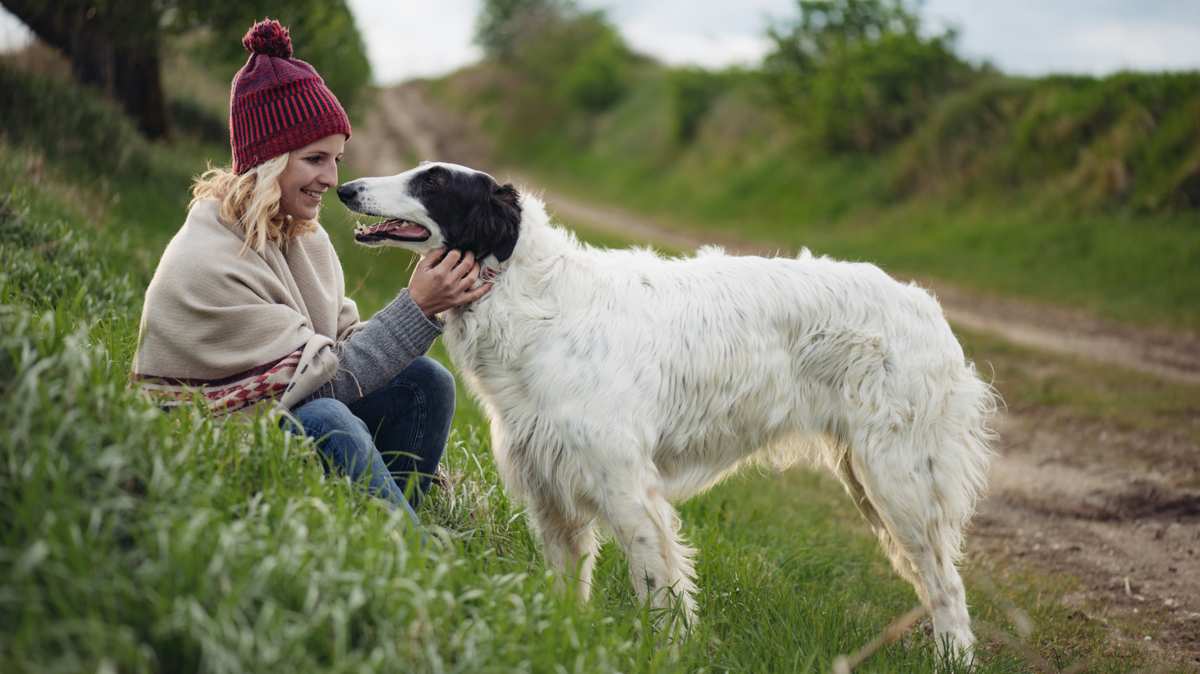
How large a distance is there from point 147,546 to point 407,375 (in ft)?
5.52

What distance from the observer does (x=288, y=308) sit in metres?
3.45

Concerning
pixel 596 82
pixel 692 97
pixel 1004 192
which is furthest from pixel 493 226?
pixel 596 82

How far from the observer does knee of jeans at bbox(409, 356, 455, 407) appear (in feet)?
12.9

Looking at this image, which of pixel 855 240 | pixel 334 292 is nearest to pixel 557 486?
pixel 334 292

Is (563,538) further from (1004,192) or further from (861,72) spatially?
(861,72)

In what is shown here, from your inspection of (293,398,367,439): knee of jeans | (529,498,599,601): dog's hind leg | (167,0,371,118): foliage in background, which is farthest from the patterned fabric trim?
(167,0,371,118): foliage in background

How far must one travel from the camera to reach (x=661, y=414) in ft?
12.4

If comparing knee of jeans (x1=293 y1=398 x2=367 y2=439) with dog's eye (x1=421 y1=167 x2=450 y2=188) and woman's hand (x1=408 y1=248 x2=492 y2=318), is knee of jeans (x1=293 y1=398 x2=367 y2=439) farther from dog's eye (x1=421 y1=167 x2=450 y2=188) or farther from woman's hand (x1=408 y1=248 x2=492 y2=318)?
dog's eye (x1=421 y1=167 x2=450 y2=188)

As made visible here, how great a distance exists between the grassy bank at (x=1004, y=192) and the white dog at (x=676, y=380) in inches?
288

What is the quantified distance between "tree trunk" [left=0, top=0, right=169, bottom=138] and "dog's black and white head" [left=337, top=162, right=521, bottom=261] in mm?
6037

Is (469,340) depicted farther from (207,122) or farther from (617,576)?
(207,122)

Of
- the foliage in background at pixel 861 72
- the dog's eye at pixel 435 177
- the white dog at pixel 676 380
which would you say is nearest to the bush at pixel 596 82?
the foliage in background at pixel 861 72

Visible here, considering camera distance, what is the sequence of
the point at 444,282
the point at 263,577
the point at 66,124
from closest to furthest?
1. the point at 263,577
2. the point at 444,282
3. the point at 66,124

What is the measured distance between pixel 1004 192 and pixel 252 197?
44.8 ft
